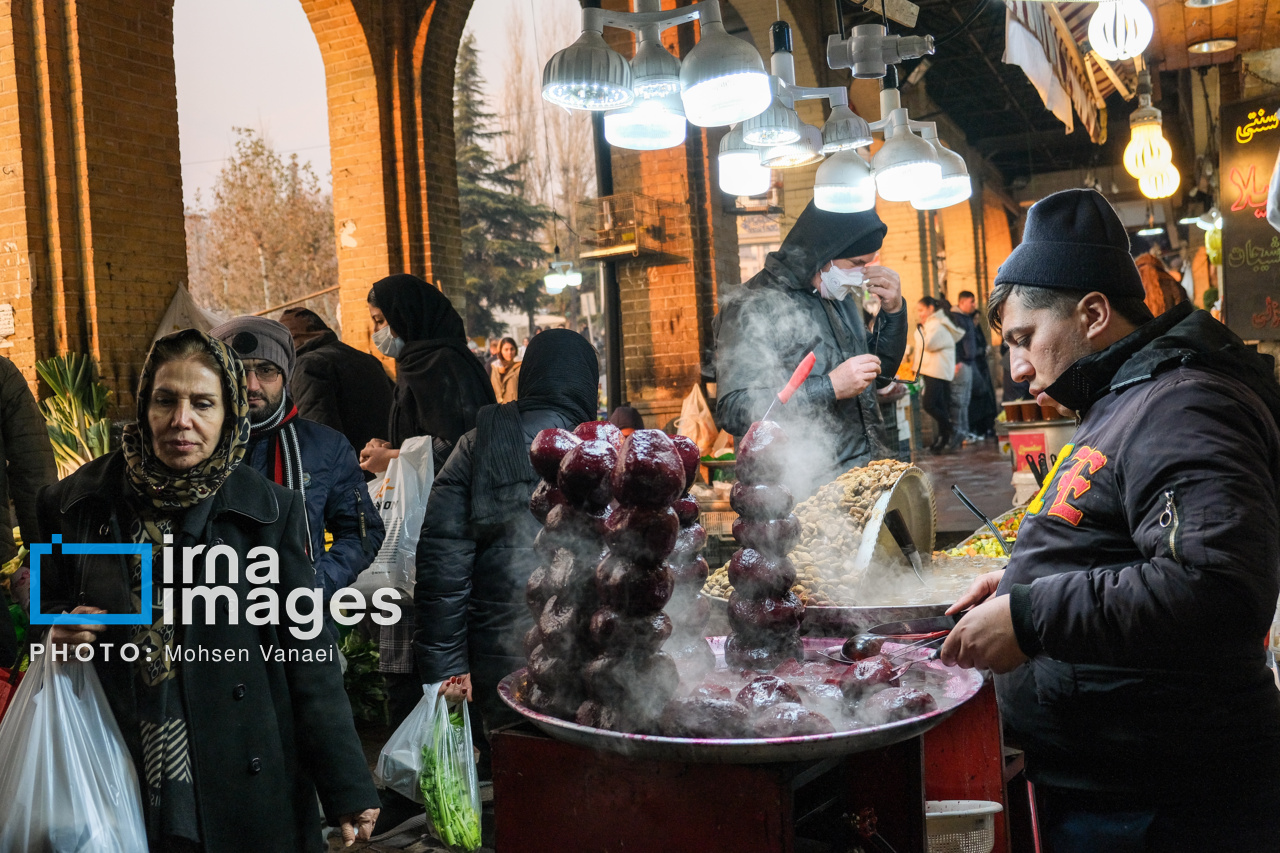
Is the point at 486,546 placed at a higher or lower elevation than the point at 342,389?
lower

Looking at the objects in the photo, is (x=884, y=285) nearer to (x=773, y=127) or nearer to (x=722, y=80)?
(x=773, y=127)

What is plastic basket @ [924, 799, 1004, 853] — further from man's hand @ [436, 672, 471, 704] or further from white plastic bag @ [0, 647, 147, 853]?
white plastic bag @ [0, 647, 147, 853]

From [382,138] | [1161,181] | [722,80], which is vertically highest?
[382,138]

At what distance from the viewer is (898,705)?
1542 millimetres

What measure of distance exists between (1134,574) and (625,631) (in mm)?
863

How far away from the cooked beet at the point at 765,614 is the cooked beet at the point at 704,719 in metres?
0.43

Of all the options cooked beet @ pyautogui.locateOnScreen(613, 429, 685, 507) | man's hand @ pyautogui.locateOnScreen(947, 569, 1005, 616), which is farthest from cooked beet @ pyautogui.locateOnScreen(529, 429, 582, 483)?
man's hand @ pyautogui.locateOnScreen(947, 569, 1005, 616)

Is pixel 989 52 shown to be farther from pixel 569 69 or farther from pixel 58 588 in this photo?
pixel 58 588

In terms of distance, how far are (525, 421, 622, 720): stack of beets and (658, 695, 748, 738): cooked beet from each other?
0.69 ft

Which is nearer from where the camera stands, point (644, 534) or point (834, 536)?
point (644, 534)

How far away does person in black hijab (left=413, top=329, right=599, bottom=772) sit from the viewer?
3043mm

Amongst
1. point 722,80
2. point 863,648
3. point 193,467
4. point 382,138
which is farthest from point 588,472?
point 382,138

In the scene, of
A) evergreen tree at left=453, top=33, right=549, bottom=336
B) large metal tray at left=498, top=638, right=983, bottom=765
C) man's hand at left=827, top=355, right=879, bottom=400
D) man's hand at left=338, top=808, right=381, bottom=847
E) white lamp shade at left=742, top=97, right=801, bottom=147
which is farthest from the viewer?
evergreen tree at left=453, top=33, right=549, bottom=336

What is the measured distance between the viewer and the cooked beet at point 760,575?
1.95 m
